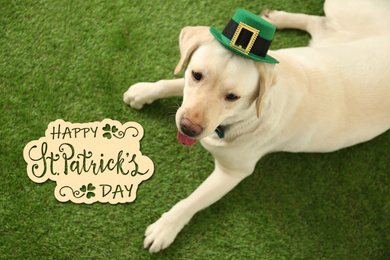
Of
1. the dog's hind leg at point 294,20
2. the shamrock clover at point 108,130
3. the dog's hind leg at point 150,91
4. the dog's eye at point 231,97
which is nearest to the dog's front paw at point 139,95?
the dog's hind leg at point 150,91

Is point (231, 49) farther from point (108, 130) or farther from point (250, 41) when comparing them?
point (108, 130)

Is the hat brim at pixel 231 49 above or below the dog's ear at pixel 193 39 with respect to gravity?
above

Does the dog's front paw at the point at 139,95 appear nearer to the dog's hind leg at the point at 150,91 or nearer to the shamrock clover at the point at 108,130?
the dog's hind leg at the point at 150,91

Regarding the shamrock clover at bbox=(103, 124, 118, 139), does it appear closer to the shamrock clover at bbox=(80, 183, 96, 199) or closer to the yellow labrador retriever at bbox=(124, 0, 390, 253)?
the yellow labrador retriever at bbox=(124, 0, 390, 253)

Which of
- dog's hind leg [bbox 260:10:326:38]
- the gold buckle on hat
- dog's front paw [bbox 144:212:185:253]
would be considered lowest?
dog's front paw [bbox 144:212:185:253]

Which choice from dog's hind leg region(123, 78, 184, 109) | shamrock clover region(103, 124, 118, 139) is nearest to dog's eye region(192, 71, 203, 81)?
dog's hind leg region(123, 78, 184, 109)

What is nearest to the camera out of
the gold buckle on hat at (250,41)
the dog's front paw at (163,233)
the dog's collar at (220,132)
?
the gold buckle on hat at (250,41)

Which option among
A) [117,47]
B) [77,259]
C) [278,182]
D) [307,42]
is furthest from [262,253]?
[117,47]

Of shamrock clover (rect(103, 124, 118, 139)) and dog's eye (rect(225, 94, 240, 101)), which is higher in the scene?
dog's eye (rect(225, 94, 240, 101))
